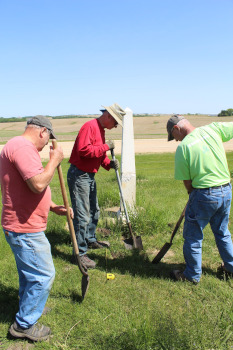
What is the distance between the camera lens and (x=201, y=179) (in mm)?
3246

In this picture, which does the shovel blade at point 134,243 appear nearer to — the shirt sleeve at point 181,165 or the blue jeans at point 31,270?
→ the shirt sleeve at point 181,165

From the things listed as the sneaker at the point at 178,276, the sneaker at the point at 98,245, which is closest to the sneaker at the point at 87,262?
the sneaker at the point at 98,245

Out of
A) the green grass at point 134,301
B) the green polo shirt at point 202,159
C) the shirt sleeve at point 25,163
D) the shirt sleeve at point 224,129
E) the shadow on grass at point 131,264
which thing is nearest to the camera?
the shirt sleeve at point 25,163

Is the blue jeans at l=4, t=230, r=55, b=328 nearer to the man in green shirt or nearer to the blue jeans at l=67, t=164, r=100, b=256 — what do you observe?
the blue jeans at l=67, t=164, r=100, b=256

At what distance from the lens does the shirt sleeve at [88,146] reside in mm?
3977

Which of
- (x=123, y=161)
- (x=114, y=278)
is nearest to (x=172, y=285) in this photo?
(x=114, y=278)

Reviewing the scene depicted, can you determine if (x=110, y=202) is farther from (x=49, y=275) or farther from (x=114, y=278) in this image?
(x=49, y=275)

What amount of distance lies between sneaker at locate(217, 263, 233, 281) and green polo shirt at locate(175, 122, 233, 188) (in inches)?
46.1

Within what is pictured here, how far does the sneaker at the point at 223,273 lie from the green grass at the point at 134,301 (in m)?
0.07

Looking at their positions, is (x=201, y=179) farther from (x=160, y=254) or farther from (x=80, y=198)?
(x=80, y=198)

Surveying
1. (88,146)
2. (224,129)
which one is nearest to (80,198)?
(88,146)

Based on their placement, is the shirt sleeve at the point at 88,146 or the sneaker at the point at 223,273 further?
the shirt sleeve at the point at 88,146

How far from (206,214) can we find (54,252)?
7.83ft

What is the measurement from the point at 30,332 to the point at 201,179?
2202mm
